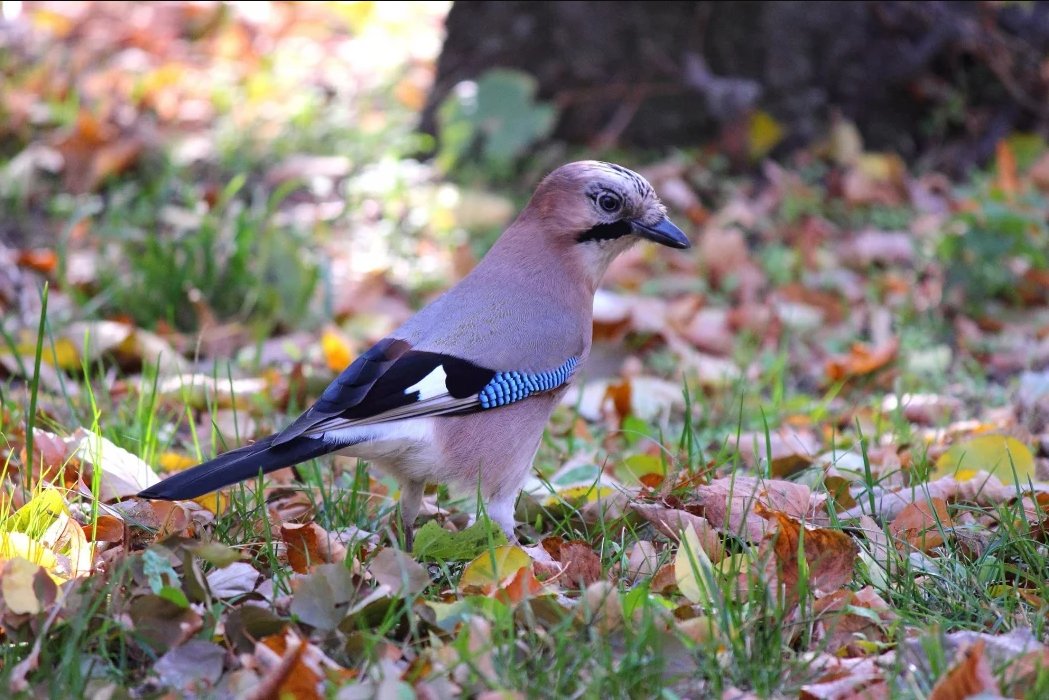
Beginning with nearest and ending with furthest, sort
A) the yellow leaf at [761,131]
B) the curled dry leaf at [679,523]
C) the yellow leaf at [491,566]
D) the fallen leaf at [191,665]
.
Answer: the fallen leaf at [191,665] < the yellow leaf at [491,566] < the curled dry leaf at [679,523] < the yellow leaf at [761,131]

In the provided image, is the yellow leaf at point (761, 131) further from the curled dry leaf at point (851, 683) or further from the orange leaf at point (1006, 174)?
the curled dry leaf at point (851, 683)

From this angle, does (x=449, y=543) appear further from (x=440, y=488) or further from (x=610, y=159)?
(x=610, y=159)

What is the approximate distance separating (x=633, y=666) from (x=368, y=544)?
89cm

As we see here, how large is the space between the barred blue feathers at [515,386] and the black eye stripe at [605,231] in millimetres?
429

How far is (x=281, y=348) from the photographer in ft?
15.2

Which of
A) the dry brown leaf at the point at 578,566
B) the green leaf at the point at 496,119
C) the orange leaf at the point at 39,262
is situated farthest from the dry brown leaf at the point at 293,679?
the green leaf at the point at 496,119

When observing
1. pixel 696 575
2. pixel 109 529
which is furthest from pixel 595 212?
pixel 109 529

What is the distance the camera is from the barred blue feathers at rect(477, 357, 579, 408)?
3.10m

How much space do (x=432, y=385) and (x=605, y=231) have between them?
30.5 inches

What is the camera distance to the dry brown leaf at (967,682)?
2.10 meters

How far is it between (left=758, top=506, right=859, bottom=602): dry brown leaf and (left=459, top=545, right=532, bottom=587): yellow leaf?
0.49 m

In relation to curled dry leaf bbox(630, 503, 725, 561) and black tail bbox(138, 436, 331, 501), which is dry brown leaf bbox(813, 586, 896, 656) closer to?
curled dry leaf bbox(630, 503, 725, 561)

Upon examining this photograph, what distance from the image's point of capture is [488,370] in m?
3.12

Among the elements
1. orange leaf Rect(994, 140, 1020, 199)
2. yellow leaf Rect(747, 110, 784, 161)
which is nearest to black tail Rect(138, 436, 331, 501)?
orange leaf Rect(994, 140, 1020, 199)
